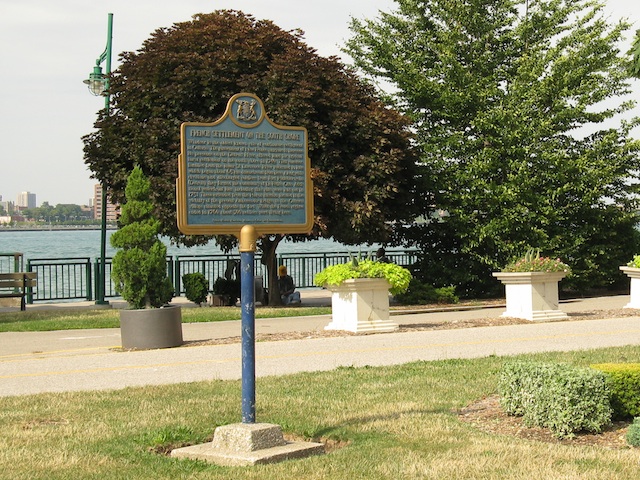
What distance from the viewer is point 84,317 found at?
21.1 m

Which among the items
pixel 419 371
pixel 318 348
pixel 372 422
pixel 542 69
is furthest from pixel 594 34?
pixel 372 422

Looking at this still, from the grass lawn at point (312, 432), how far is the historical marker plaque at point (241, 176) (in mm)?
1734

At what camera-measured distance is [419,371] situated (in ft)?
37.4

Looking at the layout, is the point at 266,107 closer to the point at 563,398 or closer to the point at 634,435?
the point at 563,398

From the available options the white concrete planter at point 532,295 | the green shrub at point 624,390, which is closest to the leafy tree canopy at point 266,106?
the white concrete planter at point 532,295

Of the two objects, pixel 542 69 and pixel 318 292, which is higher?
pixel 542 69

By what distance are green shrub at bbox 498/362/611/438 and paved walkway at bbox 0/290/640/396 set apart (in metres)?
4.30

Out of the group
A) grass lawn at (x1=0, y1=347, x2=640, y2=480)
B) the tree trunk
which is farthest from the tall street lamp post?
grass lawn at (x1=0, y1=347, x2=640, y2=480)

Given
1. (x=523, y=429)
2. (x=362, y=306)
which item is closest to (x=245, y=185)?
(x=523, y=429)

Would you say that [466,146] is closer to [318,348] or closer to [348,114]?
[348,114]

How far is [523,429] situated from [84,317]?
14.6 meters

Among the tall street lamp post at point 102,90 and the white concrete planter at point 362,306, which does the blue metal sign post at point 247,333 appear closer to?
the white concrete planter at point 362,306

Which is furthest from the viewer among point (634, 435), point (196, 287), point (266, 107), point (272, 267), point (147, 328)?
point (272, 267)

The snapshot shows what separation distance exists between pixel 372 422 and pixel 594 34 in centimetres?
2114
